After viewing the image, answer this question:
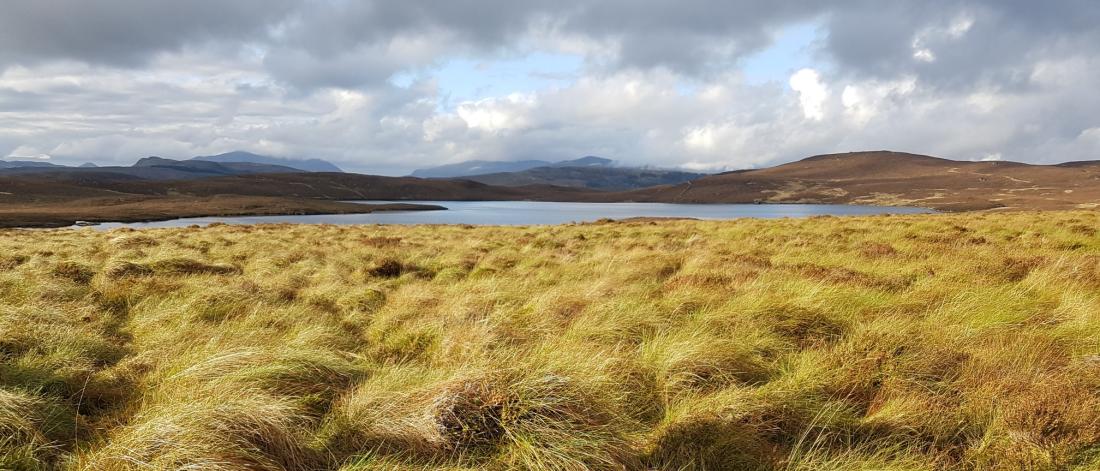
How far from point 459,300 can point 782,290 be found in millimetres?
4788

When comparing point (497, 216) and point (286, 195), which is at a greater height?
point (286, 195)

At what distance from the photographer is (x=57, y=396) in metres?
4.51

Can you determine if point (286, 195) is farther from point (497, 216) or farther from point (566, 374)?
point (566, 374)

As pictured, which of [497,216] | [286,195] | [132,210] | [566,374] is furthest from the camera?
[286,195]

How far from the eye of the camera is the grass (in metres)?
3.49

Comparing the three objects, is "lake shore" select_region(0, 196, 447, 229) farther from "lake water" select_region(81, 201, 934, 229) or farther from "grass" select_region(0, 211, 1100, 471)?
"grass" select_region(0, 211, 1100, 471)

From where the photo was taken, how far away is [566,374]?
13.9ft

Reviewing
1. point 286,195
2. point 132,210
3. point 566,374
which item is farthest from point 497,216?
point 286,195

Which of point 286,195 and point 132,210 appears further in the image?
point 286,195

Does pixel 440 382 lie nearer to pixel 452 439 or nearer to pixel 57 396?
pixel 452 439

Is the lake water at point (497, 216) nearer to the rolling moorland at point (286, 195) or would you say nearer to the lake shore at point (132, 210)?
the lake shore at point (132, 210)

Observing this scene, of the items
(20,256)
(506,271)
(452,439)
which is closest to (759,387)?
(452,439)

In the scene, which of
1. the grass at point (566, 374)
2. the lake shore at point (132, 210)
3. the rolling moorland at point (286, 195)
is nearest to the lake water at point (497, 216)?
the lake shore at point (132, 210)

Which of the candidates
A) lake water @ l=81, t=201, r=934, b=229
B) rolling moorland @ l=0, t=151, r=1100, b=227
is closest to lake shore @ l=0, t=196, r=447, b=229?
Answer: rolling moorland @ l=0, t=151, r=1100, b=227
